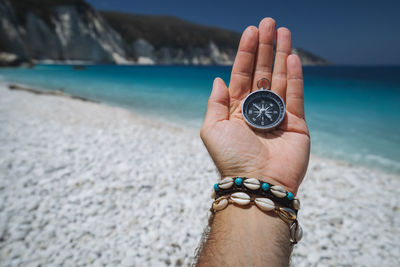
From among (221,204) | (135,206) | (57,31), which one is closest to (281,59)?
(221,204)

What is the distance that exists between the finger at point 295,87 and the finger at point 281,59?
0.62 feet

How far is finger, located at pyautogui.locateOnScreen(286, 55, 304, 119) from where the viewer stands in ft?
9.05

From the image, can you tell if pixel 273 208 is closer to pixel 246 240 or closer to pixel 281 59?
pixel 246 240

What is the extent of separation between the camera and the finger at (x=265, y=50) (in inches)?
119

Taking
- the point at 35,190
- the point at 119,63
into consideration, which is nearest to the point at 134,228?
the point at 35,190

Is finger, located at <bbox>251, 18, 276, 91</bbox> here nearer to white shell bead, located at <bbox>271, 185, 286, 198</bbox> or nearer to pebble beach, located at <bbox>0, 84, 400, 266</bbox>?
white shell bead, located at <bbox>271, 185, 286, 198</bbox>

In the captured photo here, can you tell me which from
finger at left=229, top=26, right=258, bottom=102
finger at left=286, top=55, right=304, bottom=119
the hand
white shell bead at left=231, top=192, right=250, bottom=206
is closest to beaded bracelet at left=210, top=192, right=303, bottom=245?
white shell bead at left=231, top=192, right=250, bottom=206

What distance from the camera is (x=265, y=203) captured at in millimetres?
1799

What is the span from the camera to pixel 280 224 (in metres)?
1.81

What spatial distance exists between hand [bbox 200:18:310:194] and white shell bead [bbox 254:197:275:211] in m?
0.39

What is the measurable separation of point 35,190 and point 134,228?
86.6 inches

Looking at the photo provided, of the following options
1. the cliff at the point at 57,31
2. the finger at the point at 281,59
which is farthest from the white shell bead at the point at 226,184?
the cliff at the point at 57,31

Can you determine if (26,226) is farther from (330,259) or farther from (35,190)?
(330,259)

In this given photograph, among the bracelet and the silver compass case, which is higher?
the silver compass case
